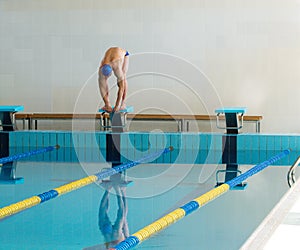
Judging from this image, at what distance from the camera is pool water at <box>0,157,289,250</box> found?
15.6 ft

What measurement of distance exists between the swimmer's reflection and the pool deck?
0.94m

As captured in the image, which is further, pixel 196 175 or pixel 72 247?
pixel 196 175

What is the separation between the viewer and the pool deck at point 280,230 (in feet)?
13.6

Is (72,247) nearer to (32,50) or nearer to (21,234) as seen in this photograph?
(21,234)

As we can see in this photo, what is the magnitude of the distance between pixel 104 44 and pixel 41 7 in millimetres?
1287

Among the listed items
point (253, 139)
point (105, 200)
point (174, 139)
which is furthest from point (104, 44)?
point (105, 200)

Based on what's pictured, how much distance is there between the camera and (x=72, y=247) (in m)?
4.55

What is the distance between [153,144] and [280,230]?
6.46 metres

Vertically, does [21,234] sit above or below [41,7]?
below

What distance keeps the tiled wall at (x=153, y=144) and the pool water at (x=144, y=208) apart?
4.20 ft

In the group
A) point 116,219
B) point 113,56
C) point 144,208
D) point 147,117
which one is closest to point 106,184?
point 144,208

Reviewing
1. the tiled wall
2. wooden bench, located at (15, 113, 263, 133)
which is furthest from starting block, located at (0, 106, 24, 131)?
wooden bench, located at (15, 113, 263, 133)

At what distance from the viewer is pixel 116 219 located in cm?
545

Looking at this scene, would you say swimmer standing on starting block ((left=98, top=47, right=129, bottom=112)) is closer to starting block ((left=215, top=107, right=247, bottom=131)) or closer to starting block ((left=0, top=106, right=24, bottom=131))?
starting block ((left=215, top=107, right=247, bottom=131))
